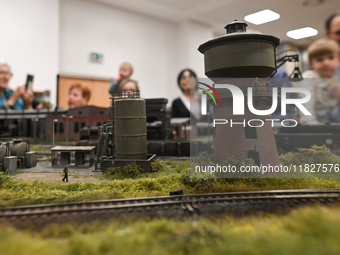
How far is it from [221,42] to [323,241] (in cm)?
1163

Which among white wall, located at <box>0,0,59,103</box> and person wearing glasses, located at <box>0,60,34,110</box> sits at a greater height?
white wall, located at <box>0,0,59,103</box>

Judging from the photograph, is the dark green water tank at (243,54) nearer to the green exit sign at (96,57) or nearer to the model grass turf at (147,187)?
the model grass turf at (147,187)

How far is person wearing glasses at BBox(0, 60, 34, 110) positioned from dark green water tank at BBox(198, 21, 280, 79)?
109 feet

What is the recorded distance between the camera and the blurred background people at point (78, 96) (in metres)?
37.6

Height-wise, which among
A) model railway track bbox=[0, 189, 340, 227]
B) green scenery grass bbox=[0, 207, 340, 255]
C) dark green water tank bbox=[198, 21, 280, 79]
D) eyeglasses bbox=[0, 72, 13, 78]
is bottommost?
model railway track bbox=[0, 189, 340, 227]

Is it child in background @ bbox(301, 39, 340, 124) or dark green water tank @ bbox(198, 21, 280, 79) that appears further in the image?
child in background @ bbox(301, 39, 340, 124)

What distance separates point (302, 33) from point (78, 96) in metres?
36.4

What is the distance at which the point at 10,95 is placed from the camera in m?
33.2

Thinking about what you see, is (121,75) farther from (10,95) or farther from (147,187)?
(147,187)

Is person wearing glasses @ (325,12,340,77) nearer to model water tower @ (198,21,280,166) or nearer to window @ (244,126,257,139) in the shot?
model water tower @ (198,21,280,166)

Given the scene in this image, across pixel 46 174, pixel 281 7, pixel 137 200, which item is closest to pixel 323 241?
pixel 137 200

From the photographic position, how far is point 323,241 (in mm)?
5371

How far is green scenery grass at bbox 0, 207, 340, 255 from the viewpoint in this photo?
5.35 meters

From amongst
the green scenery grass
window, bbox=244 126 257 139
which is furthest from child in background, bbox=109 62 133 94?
the green scenery grass
